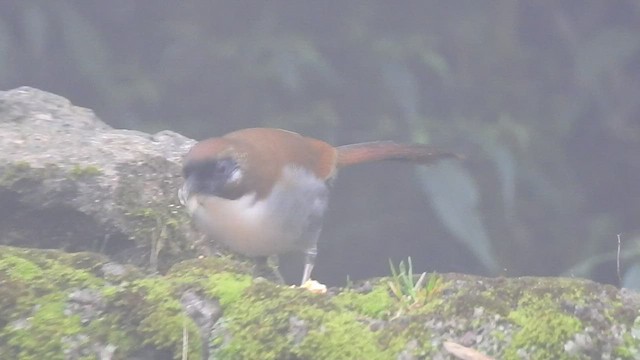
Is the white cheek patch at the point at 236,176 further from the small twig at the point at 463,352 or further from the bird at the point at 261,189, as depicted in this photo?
the small twig at the point at 463,352

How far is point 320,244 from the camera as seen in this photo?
4.23 meters

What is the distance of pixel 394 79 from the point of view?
4.05 m

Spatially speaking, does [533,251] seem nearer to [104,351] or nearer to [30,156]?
[30,156]

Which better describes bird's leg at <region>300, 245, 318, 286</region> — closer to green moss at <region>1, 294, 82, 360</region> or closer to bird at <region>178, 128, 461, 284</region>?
bird at <region>178, 128, 461, 284</region>

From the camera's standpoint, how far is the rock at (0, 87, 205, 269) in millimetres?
3180

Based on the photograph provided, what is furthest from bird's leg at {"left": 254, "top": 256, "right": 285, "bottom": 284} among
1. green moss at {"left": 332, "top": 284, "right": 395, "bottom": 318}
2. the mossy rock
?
the mossy rock

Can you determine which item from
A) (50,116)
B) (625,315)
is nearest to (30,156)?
(50,116)

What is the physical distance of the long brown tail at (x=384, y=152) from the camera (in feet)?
12.1

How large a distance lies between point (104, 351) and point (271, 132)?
1.28 m

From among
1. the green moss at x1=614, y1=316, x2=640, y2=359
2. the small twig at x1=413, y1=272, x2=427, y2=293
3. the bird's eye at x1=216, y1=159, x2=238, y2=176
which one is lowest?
the green moss at x1=614, y1=316, x2=640, y2=359

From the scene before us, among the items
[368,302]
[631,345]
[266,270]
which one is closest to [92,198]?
[266,270]

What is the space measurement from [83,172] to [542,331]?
1560mm

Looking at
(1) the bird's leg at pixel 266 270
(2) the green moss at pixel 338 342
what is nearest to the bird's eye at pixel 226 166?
(1) the bird's leg at pixel 266 270

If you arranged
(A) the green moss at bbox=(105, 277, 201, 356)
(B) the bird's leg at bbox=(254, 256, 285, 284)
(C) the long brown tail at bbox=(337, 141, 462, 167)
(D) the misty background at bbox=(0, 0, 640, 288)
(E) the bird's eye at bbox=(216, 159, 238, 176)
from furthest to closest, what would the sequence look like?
(D) the misty background at bbox=(0, 0, 640, 288)
(C) the long brown tail at bbox=(337, 141, 462, 167)
(B) the bird's leg at bbox=(254, 256, 285, 284)
(E) the bird's eye at bbox=(216, 159, 238, 176)
(A) the green moss at bbox=(105, 277, 201, 356)
